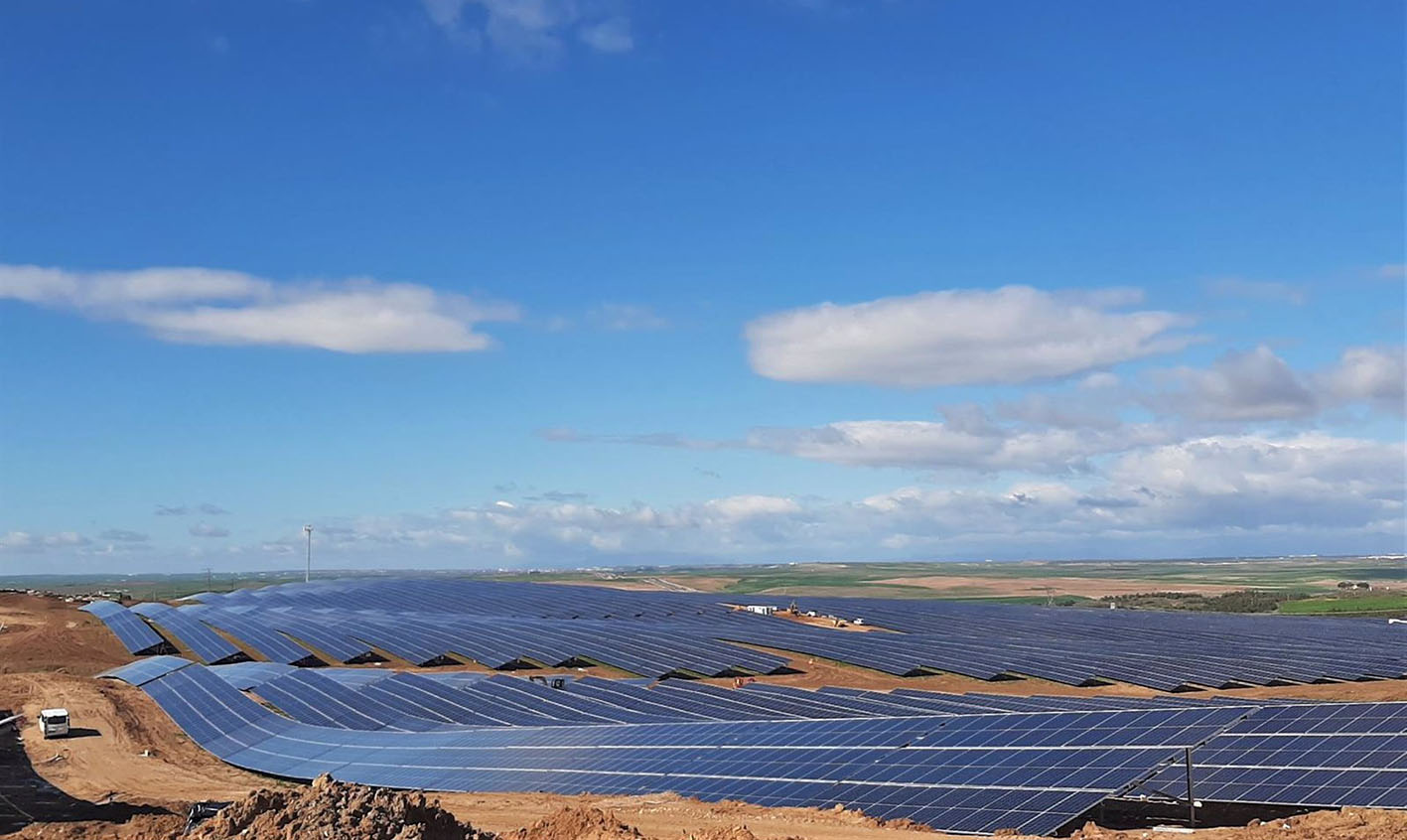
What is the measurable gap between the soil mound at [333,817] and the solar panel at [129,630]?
5148cm

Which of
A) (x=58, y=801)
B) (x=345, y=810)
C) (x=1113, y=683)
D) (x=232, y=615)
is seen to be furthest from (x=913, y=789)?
(x=232, y=615)

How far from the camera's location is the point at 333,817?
15.3 metres

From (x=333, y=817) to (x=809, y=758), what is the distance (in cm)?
1285

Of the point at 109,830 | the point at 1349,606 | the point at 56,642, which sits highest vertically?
the point at 109,830

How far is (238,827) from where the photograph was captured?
16125mm

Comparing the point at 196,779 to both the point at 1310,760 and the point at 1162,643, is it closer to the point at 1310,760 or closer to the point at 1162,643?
the point at 1310,760

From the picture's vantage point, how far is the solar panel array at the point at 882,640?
46.9m

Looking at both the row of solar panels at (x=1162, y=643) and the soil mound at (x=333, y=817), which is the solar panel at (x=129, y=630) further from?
the soil mound at (x=333, y=817)

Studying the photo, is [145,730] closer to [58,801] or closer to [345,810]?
[58,801]

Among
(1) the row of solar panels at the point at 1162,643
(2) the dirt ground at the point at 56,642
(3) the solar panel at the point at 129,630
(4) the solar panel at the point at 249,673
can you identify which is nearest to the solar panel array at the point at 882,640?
(1) the row of solar panels at the point at 1162,643

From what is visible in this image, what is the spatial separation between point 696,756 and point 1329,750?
14.4m

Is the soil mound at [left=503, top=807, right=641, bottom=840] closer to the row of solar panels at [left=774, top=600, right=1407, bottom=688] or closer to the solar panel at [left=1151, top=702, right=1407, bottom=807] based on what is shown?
the solar panel at [left=1151, top=702, right=1407, bottom=807]

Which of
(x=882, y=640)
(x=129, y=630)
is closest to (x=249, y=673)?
(x=129, y=630)

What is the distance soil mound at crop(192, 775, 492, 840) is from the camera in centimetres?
1518
